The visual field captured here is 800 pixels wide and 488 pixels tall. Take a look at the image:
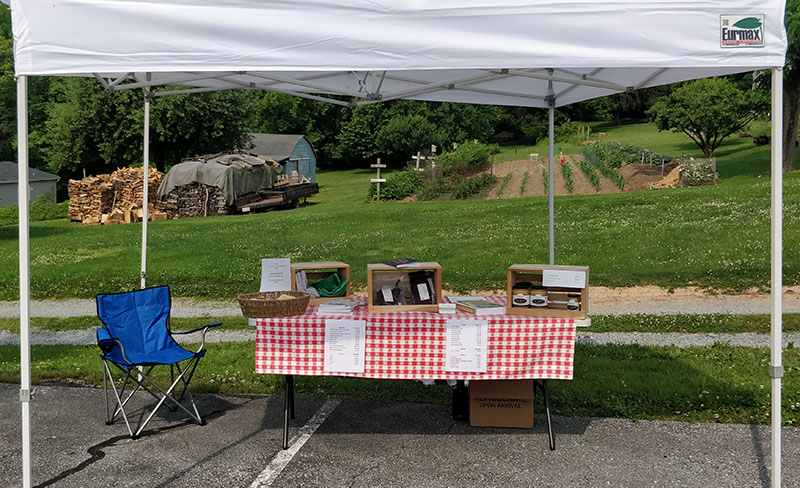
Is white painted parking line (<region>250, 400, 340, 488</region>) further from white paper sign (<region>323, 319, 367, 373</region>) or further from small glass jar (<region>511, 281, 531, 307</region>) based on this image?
small glass jar (<region>511, 281, 531, 307</region>)

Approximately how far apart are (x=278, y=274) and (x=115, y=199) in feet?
75.7

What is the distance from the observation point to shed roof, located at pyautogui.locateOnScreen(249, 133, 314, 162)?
37562 millimetres

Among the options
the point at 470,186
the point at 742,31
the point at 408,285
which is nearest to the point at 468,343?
the point at 408,285

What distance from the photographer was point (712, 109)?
29781mm

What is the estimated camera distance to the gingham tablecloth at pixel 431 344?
4.54 metres

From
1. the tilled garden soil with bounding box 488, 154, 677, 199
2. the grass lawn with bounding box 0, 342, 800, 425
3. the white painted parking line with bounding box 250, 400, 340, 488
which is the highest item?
the tilled garden soil with bounding box 488, 154, 677, 199

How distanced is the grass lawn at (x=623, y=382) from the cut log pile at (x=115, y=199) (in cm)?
1910

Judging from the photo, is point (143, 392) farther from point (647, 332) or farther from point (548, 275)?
point (647, 332)

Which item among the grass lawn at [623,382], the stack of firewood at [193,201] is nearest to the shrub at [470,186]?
the stack of firewood at [193,201]

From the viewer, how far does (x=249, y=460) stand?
4.42 metres

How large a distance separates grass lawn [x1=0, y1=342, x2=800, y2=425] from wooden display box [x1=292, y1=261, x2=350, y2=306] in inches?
38.7

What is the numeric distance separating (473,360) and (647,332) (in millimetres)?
4214

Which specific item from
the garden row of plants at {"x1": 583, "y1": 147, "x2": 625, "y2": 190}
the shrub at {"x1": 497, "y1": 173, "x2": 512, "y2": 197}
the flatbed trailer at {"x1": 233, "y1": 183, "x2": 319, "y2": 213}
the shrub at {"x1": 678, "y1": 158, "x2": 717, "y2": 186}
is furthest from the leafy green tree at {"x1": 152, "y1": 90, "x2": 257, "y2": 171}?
the shrub at {"x1": 678, "y1": 158, "x2": 717, "y2": 186}

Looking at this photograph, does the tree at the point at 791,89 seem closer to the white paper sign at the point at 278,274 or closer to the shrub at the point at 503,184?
the shrub at the point at 503,184
